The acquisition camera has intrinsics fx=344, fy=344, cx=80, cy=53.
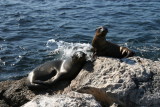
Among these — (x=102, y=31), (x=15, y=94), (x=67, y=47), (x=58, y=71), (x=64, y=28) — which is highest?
(x=102, y=31)

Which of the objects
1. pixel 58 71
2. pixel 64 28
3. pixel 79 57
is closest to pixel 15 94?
pixel 58 71

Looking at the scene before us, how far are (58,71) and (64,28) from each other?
7210mm

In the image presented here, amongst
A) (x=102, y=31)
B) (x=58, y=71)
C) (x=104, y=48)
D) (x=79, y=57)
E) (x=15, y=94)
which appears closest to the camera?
(x=15, y=94)

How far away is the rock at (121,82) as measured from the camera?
6.01 m

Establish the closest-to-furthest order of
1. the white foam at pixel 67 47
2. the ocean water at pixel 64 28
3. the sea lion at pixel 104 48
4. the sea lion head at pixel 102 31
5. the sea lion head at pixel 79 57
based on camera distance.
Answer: the sea lion head at pixel 79 57, the sea lion head at pixel 102 31, the sea lion at pixel 104 48, the ocean water at pixel 64 28, the white foam at pixel 67 47

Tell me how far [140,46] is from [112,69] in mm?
5658

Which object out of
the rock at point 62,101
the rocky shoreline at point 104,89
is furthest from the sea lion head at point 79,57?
the rock at point 62,101

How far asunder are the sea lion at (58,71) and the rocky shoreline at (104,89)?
0.49ft

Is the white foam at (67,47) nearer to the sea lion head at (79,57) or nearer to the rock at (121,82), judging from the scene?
the sea lion head at (79,57)

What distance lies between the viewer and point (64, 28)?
14609 millimetres

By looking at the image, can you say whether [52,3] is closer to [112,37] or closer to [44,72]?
[112,37]

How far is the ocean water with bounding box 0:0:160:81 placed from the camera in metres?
11.3

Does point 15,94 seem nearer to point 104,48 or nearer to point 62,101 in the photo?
point 62,101

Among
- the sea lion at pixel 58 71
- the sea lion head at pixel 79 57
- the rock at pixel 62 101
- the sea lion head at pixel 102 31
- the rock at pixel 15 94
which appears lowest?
the rock at pixel 15 94
